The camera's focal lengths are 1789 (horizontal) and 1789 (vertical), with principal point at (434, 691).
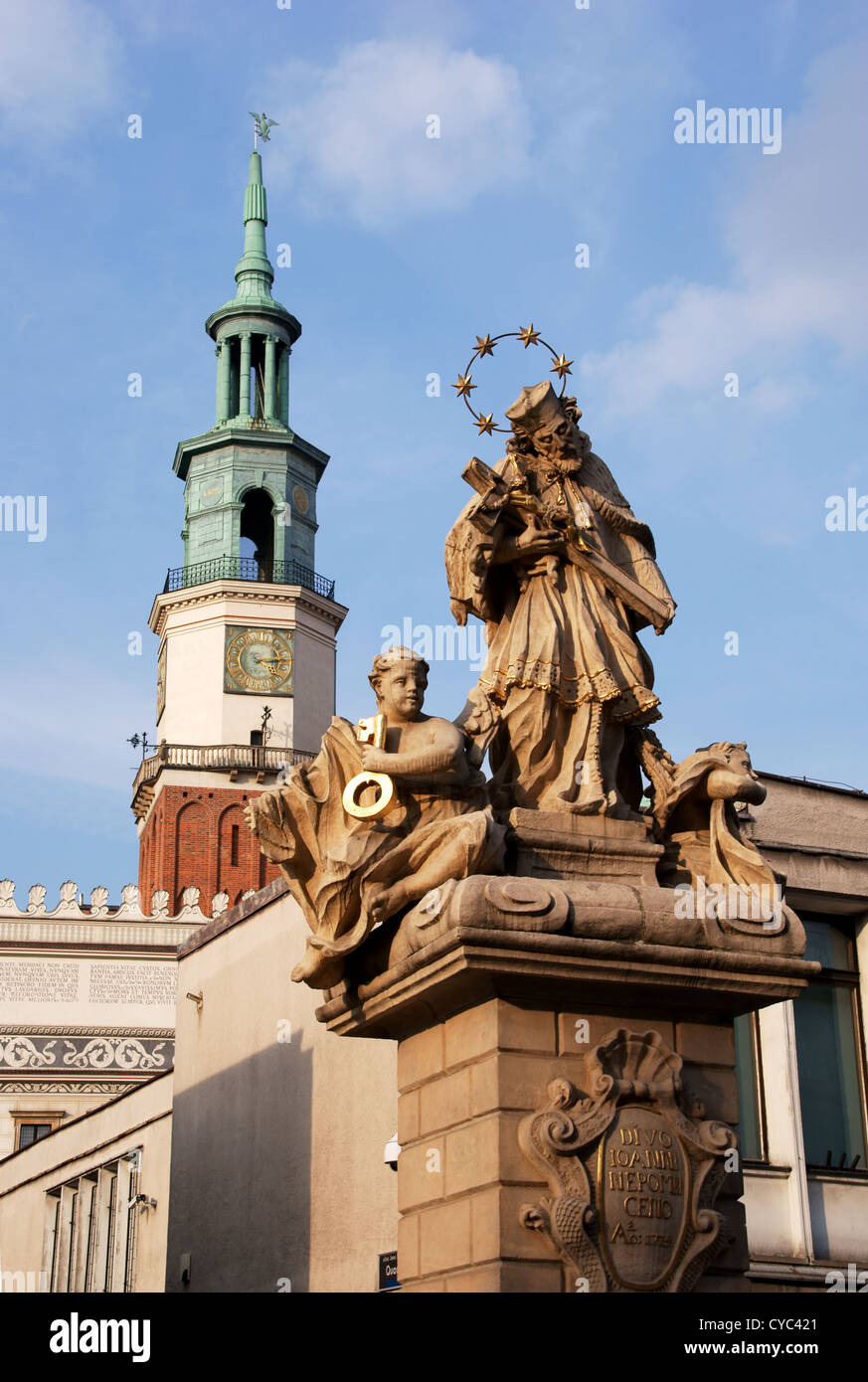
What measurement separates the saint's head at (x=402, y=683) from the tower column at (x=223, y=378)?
7322 cm

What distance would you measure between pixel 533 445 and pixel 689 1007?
3.98m

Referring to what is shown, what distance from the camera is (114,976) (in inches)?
2099

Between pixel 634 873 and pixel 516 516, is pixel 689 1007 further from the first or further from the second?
pixel 516 516

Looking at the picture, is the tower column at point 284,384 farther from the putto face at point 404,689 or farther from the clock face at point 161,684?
the putto face at point 404,689

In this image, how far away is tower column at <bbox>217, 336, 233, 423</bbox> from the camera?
82938mm

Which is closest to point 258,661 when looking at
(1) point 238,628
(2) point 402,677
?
(1) point 238,628

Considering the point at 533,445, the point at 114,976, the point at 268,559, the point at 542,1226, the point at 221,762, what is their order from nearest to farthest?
the point at 542,1226 < the point at 533,445 < the point at 114,976 < the point at 221,762 < the point at 268,559

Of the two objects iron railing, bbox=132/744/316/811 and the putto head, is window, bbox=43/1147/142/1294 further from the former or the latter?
iron railing, bbox=132/744/316/811

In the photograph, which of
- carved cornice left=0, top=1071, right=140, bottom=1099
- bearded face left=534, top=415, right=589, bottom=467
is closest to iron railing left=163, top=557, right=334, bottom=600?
carved cornice left=0, top=1071, right=140, bottom=1099

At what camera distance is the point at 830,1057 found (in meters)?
22.3

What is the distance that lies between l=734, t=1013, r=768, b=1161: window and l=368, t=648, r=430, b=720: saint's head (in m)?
11.5

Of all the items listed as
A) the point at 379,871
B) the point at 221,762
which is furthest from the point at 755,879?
the point at 221,762

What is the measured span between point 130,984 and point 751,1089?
3460cm

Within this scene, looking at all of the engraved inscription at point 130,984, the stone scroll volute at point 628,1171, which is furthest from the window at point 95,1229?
the stone scroll volute at point 628,1171
